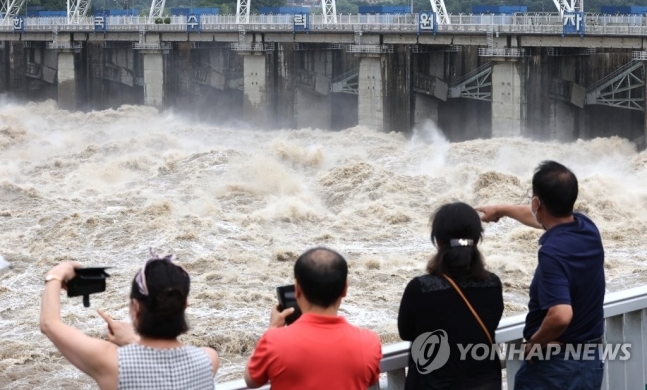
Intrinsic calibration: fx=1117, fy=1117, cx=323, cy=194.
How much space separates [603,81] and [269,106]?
13.5 metres

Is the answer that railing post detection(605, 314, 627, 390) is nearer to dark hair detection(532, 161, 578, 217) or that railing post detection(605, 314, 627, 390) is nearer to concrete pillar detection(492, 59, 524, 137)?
dark hair detection(532, 161, 578, 217)

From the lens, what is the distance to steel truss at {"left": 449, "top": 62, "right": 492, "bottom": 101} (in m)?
37.3

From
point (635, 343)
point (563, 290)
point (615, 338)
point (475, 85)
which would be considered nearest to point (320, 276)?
point (563, 290)

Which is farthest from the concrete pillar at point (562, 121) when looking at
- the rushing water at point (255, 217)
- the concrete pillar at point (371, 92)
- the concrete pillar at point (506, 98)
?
the concrete pillar at point (371, 92)

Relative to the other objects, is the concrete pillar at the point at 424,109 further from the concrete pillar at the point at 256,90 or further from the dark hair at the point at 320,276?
the dark hair at the point at 320,276

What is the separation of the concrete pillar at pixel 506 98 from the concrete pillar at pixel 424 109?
4.91 meters

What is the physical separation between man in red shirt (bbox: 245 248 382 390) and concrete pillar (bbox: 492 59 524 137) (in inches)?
1183

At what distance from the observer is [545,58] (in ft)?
113

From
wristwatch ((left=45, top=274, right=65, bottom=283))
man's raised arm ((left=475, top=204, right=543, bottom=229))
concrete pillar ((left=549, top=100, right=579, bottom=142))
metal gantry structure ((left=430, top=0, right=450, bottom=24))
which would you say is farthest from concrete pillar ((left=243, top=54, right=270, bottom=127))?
wristwatch ((left=45, top=274, right=65, bottom=283))

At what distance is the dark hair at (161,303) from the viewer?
3.86 meters

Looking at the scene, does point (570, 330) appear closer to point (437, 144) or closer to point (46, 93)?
point (437, 144)

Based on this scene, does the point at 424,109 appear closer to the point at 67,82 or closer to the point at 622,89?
the point at 622,89

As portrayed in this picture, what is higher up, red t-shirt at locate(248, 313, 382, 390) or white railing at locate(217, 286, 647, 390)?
red t-shirt at locate(248, 313, 382, 390)

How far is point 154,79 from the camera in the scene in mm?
46594
